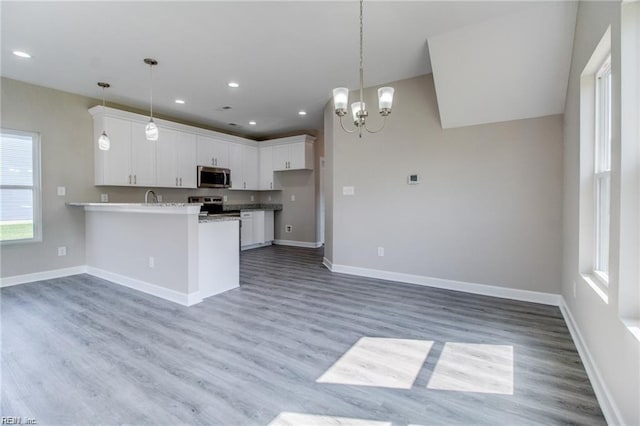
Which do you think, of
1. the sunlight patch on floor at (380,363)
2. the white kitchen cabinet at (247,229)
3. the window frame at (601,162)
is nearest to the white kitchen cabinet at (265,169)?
the white kitchen cabinet at (247,229)

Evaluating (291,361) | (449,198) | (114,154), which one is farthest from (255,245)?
(291,361)

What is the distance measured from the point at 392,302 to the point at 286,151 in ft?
15.2

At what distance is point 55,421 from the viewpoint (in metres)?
1.58

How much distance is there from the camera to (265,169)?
734cm

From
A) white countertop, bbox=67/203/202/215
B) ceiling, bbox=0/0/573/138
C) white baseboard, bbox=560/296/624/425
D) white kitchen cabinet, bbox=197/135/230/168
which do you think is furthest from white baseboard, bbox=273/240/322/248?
white baseboard, bbox=560/296/624/425

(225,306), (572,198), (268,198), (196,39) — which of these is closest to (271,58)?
(196,39)

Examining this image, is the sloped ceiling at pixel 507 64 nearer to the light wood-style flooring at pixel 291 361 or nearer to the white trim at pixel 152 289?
the light wood-style flooring at pixel 291 361

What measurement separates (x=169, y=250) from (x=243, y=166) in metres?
3.85

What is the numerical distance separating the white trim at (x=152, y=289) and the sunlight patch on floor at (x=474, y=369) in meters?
2.51

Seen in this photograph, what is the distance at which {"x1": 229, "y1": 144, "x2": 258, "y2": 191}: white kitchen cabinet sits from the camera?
6.76 metres

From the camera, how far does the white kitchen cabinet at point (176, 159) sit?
17.5ft

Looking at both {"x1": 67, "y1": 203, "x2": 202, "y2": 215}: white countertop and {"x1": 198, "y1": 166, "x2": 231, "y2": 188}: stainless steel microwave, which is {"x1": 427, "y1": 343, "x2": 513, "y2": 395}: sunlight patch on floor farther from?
{"x1": 198, "y1": 166, "x2": 231, "y2": 188}: stainless steel microwave

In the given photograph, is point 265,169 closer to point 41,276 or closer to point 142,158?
point 142,158

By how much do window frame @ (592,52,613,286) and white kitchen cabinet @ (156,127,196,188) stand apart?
5.72m
